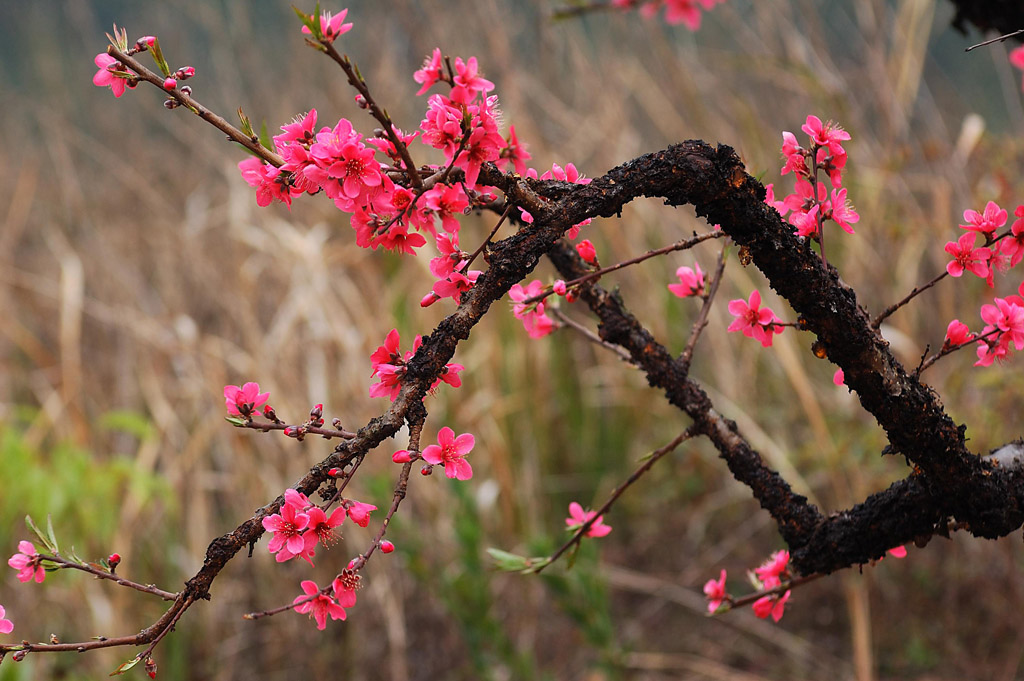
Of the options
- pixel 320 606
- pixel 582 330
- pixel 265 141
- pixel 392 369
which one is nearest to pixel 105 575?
pixel 320 606

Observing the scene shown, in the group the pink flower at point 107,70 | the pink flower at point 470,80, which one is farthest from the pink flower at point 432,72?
the pink flower at point 107,70

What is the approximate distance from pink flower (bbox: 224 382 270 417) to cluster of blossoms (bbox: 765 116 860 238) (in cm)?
54

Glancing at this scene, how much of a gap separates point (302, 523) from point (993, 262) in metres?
0.77

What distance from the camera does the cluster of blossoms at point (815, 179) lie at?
0.81 m

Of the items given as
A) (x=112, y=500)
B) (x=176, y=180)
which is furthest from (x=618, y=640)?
(x=176, y=180)

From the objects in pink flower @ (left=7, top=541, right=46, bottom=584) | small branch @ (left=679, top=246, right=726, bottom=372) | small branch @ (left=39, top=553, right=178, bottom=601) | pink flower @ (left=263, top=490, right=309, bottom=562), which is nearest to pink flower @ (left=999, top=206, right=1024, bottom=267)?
small branch @ (left=679, top=246, right=726, bottom=372)

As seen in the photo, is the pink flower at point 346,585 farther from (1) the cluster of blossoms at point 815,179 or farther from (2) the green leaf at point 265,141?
(1) the cluster of blossoms at point 815,179

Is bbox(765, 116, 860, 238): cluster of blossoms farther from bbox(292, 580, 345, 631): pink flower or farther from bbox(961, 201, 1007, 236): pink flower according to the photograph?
bbox(292, 580, 345, 631): pink flower

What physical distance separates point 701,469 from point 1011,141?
1.55 m

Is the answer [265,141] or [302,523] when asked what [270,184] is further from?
[302,523]

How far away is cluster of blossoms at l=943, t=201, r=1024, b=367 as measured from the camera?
2.78 feet

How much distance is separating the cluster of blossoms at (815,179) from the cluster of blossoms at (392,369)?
0.37 metres

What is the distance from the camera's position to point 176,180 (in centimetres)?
474

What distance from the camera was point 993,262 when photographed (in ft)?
2.84
